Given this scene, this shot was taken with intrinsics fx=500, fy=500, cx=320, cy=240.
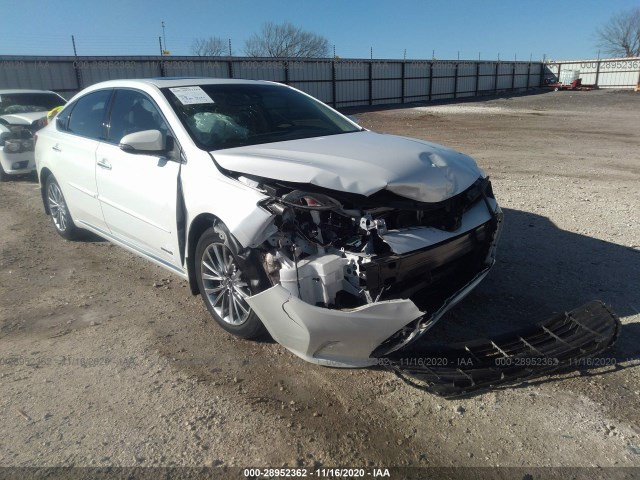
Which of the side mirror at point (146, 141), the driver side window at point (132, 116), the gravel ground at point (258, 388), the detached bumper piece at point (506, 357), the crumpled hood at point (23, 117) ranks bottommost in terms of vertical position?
the gravel ground at point (258, 388)

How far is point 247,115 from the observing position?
415cm

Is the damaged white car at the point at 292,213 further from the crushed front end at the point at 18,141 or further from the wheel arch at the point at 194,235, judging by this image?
the crushed front end at the point at 18,141

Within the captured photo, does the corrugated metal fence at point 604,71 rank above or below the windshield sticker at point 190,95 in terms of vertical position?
below

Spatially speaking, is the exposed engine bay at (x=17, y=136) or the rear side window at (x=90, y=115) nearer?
the rear side window at (x=90, y=115)

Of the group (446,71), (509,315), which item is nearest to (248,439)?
(509,315)

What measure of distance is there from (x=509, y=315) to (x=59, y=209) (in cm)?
488

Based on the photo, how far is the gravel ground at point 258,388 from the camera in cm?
251

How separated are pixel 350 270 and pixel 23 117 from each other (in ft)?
29.0

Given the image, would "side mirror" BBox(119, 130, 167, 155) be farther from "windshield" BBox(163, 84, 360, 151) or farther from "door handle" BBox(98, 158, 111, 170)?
"door handle" BBox(98, 158, 111, 170)

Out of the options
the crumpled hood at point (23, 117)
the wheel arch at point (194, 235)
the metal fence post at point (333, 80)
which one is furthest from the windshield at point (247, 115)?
the metal fence post at point (333, 80)

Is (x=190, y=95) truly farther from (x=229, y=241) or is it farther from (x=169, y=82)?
(x=229, y=241)

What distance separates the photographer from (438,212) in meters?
3.29

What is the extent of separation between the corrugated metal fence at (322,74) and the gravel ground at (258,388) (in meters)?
17.8

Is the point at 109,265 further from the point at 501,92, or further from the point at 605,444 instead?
the point at 501,92
